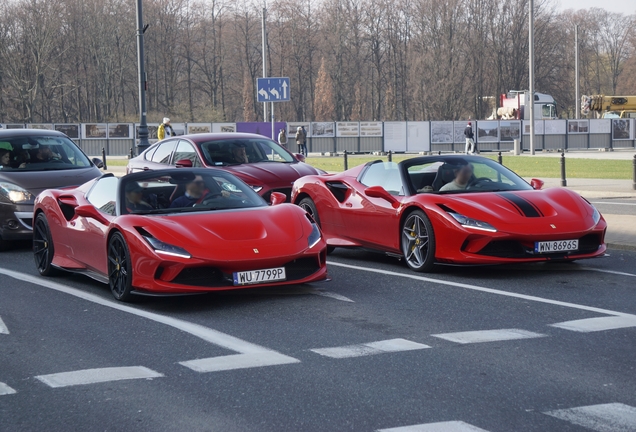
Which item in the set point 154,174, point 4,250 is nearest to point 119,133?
point 4,250

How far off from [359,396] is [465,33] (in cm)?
8387

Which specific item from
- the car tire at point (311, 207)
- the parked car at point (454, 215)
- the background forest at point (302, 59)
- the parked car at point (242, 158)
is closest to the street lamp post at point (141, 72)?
the parked car at point (242, 158)

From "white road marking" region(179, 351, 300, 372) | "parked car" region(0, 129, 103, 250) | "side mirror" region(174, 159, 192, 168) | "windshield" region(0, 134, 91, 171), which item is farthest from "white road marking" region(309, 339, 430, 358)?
"side mirror" region(174, 159, 192, 168)

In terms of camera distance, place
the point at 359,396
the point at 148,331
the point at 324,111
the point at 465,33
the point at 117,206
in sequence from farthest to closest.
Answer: the point at 324,111, the point at 465,33, the point at 117,206, the point at 148,331, the point at 359,396

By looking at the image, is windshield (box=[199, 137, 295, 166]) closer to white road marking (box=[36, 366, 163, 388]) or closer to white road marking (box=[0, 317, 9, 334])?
white road marking (box=[0, 317, 9, 334])

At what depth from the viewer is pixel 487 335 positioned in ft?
23.6

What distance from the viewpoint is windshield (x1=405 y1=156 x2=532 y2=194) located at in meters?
11.2

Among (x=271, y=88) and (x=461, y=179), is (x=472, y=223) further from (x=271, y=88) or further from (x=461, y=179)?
(x=271, y=88)

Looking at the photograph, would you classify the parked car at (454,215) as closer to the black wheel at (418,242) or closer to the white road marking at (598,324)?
the black wheel at (418,242)

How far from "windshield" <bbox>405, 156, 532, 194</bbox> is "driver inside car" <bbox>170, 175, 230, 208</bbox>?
2.55 m

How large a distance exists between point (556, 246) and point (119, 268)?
4287mm

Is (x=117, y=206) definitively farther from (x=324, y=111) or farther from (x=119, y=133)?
(x=324, y=111)

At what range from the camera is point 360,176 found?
1218cm

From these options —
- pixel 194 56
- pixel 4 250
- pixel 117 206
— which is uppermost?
pixel 194 56
